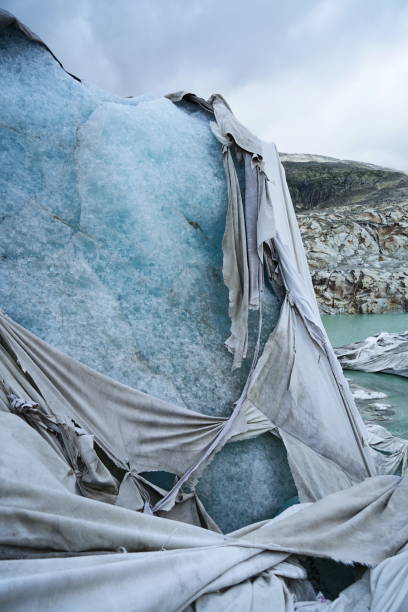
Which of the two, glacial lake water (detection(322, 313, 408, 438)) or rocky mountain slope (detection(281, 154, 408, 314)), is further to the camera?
rocky mountain slope (detection(281, 154, 408, 314))

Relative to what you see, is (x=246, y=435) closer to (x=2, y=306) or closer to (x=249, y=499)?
(x=249, y=499)

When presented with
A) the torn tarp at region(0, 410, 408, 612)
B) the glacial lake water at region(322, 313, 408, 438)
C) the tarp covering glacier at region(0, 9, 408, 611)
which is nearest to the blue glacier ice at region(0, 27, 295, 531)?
the tarp covering glacier at region(0, 9, 408, 611)

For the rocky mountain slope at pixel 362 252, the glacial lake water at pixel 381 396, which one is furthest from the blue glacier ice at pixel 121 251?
the rocky mountain slope at pixel 362 252

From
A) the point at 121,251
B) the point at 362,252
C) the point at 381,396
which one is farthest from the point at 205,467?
the point at 362,252

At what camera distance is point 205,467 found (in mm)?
2727

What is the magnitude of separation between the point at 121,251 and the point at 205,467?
4.67 ft

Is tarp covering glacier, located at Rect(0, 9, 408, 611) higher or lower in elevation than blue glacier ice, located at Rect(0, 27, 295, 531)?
lower

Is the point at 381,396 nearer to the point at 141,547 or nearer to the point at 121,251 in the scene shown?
the point at 121,251

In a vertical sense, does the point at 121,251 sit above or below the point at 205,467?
above

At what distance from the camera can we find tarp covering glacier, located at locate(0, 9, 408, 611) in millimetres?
1605

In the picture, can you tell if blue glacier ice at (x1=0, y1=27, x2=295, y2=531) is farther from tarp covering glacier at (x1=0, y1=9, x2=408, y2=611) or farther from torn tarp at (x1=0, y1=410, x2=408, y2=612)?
torn tarp at (x1=0, y1=410, x2=408, y2=612)

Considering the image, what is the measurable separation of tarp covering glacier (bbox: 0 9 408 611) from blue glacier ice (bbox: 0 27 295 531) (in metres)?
0.13

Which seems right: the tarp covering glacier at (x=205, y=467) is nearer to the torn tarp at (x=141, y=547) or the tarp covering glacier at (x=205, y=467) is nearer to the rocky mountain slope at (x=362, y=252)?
the torn tarp at (x=141, y=547)

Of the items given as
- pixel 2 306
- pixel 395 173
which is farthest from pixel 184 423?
pixel 395 173
